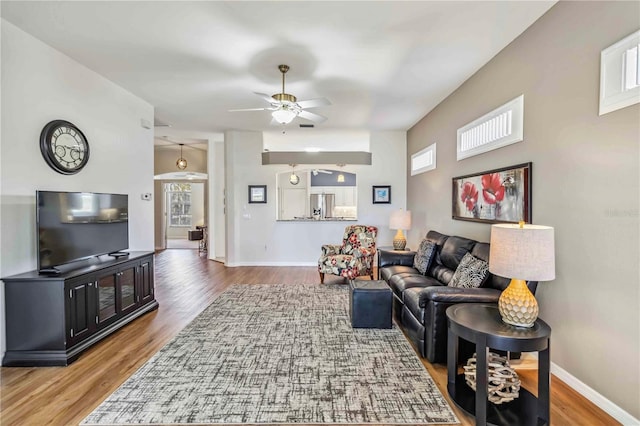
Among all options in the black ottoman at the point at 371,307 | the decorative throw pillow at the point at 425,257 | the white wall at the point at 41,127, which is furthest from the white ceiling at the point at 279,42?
the black ottoman at the point at 371,307

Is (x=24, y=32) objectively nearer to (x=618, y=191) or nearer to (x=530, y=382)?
(x=618, y=191)

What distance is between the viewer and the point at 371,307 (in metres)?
3.37

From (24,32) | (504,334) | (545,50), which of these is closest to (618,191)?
(504,334)

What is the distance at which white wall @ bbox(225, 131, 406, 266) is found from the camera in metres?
6.84

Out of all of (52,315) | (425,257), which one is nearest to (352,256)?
(425,257)

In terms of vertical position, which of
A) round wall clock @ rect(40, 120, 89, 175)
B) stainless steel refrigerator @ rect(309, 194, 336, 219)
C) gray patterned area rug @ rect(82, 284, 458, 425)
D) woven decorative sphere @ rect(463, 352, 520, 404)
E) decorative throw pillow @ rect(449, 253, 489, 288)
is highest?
round wall clock @ rect(40, 120, 89, 175)

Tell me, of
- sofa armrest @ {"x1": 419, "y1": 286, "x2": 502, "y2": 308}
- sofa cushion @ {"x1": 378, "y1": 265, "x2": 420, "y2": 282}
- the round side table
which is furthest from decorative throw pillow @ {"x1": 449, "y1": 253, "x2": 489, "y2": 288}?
sofa cushion @ {"x1": 378, "y1": 265, "x2": 420, "y2": 282}

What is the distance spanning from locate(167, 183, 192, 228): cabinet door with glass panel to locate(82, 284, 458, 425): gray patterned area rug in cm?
943

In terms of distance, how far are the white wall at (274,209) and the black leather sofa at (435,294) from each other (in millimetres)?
2523

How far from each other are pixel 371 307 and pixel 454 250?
1216 millimetres

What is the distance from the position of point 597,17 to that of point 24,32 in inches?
180

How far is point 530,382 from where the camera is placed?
2.42m

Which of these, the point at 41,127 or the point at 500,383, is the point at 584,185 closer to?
the point at 500,383

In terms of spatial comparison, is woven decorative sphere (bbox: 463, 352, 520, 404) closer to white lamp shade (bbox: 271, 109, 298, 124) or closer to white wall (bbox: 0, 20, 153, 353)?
white lamp shade (bbox: 271, 109, 298, 124)
